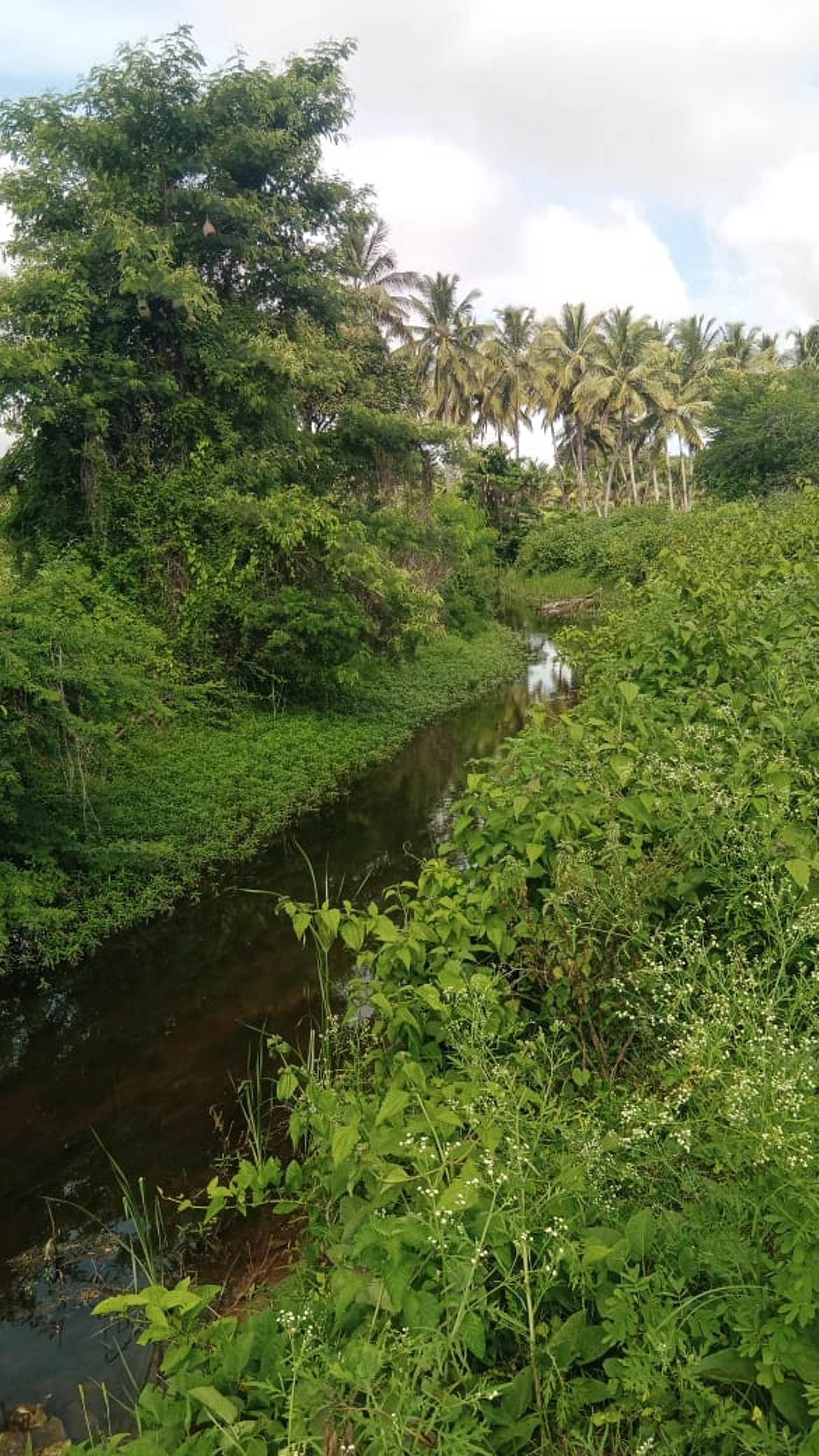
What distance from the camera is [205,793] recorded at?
10906mm

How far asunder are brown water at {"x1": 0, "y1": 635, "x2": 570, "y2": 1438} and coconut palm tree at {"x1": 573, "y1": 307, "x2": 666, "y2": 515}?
1434 inches

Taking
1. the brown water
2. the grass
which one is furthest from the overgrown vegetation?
the grass

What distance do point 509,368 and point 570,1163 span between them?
4498 cm

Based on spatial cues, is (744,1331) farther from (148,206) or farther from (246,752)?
(148,206)

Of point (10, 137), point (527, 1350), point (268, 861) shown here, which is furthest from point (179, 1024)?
point (10, 137)

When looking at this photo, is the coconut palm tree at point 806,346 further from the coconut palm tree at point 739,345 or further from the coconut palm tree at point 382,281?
the coconut palm tree at point 382,281

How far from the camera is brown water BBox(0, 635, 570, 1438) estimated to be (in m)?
4.27

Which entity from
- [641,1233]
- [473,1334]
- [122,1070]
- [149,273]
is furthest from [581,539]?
[473,1334]

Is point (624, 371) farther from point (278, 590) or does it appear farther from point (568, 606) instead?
point (278, 590)

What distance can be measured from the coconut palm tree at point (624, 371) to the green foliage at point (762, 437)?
9.31 m

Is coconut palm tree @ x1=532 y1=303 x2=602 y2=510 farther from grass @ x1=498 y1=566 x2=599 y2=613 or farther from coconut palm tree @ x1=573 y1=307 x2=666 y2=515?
grass @ x1=498 y1=566 x2=599 y2=613

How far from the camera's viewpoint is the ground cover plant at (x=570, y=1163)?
6.42 ft

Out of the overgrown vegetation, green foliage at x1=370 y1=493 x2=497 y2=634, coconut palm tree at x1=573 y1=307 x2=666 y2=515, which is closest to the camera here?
the overgrown vegetation

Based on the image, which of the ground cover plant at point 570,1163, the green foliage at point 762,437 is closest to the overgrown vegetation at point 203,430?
the ground cover plant at point 570,1163
